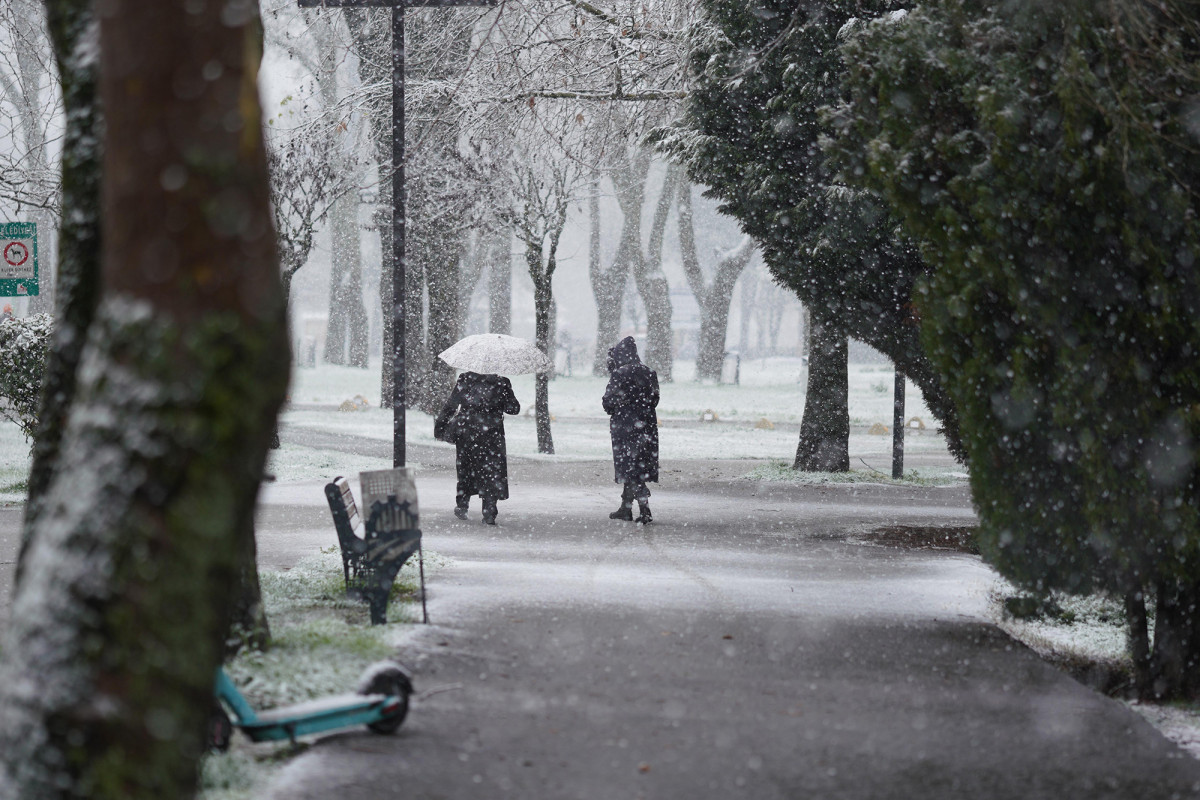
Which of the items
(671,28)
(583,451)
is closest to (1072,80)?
(671,28)

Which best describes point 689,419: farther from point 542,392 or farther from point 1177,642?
point 1177,642

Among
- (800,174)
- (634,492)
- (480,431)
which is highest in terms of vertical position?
(800,174)

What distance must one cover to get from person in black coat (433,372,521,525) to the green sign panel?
5.50 metres

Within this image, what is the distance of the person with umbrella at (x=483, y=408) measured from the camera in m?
11.9

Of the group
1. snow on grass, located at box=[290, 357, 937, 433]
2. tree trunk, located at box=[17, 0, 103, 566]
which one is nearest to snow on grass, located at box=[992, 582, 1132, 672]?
tree trunk, located at box=[17, 0, 103, 566]

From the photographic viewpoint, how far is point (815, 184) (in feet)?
43.7

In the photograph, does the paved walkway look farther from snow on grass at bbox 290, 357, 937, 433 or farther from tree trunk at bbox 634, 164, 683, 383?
tree trunk at bbox 634, 164, 683, 383

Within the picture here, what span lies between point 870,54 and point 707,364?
3954 cm

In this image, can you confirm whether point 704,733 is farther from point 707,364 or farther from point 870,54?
point 707,364

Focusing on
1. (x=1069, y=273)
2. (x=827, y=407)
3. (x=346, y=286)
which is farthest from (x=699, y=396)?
(x=1069, y=273)

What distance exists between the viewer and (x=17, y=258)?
14.2 metres

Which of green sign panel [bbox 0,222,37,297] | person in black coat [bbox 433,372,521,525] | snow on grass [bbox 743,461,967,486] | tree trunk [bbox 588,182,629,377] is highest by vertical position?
tree trunk [bbox 588,182,629,377]

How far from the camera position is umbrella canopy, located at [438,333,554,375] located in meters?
11.8

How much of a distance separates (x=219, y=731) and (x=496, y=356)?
7.29 m
